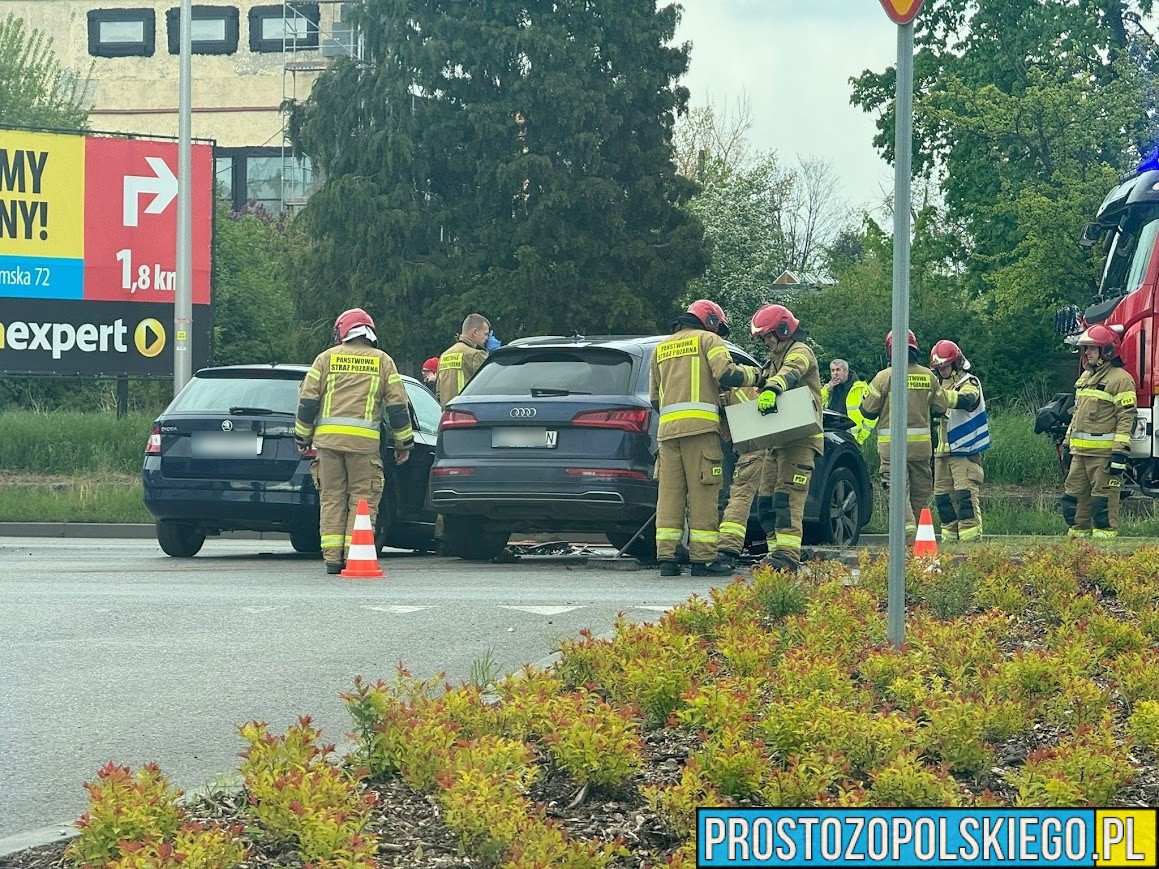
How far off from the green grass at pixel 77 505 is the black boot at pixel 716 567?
10.5 m

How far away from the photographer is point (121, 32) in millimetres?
67625

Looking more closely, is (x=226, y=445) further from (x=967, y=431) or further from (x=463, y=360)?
(x=967, y=431)

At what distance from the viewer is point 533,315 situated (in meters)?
37.8

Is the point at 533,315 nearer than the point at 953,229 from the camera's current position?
Yes

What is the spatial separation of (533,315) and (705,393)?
84.9 ft

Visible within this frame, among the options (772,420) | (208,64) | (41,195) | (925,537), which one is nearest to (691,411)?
(772,420)

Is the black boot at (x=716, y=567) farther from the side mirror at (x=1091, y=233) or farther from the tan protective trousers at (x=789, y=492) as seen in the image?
the side mirror at (x=1091, y=233)

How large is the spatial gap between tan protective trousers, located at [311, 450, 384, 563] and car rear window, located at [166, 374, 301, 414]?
851 millimetres

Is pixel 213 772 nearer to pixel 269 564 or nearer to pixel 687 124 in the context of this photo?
pixel 269 564

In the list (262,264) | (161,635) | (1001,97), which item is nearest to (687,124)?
(262,264)

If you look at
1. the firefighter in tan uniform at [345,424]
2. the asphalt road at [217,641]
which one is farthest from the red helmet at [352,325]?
the asphalt road at [217,641]

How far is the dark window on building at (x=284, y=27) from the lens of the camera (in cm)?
6506

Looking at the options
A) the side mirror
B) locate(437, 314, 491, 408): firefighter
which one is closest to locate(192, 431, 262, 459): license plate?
locate(437, 314, 491, 408): firefighter

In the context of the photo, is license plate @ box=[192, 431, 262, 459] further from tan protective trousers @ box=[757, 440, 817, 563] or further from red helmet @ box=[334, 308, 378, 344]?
tan protective trousers @ box=[757, 440, 817, 563]
